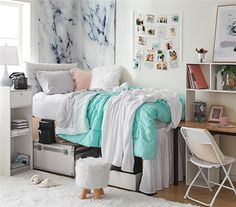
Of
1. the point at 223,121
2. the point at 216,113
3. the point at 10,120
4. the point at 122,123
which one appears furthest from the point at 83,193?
the point at 216,113

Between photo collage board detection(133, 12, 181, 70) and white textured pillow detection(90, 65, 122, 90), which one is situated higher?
photo collage board detection(133, 12, 181, 70)

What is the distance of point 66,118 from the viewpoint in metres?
4.70

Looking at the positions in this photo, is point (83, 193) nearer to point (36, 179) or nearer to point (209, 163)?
point (36, 179)

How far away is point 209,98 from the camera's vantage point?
479 centimetres

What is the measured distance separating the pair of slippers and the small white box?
62cm

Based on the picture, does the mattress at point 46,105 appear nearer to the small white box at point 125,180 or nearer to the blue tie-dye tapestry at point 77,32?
the blue tie-dye tapestry at point 77,32

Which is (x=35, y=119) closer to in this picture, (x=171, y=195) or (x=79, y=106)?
(x=79, y=106)

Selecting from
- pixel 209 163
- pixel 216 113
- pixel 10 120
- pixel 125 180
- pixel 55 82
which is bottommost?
pixel 125 180

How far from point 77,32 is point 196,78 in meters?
2.22

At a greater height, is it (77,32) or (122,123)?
(77,32)

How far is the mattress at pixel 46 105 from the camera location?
4828mm

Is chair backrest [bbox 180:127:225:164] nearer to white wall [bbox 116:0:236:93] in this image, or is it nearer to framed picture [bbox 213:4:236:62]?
framed picture [bbox 213:4:236:62]

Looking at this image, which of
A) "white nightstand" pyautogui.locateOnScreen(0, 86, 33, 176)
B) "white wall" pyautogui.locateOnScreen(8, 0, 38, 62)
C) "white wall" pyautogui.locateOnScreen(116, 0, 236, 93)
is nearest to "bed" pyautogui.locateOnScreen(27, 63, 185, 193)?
"white nightstand" pyautogui.locateOnScreen(0, 86, 33, 176)

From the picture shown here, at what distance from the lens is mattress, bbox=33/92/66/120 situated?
190 inches
